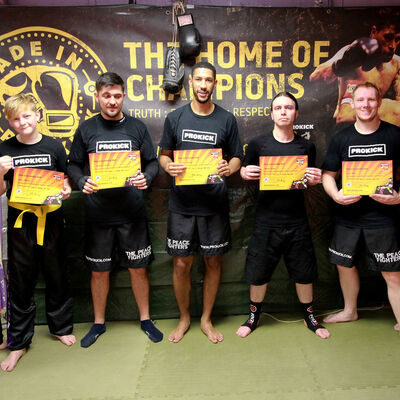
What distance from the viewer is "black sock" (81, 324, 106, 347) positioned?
2598mm

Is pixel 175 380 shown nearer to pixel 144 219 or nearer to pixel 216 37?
pixel 144 219

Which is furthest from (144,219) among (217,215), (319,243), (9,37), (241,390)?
(9,37)

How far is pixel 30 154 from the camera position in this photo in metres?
2.32

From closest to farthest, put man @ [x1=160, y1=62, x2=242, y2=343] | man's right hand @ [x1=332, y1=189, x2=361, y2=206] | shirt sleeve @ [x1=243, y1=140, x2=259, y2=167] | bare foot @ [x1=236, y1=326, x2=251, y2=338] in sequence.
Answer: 1. man's right hand @ [x1=332, y1=189, x2=361, y2=206]
2. man @ [x1=160, y1=62, x2=242, y2=343]
3. shirt sleeve @ [x1=243, y1=140, x2=259, y2=167]
4. bare foot @ [x1=236, y1=326, x2=251, y2=338]

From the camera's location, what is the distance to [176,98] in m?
2.79

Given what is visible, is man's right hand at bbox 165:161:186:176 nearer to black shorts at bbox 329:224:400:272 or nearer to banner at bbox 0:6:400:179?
banner at bbox 0:6:400:179

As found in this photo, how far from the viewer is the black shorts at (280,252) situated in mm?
2555

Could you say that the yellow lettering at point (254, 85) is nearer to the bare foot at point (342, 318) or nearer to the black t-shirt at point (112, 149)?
the black t-shirt at point (112, 149)

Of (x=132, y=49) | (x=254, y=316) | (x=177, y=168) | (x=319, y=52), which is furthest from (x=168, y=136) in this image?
(x=254, y=316)

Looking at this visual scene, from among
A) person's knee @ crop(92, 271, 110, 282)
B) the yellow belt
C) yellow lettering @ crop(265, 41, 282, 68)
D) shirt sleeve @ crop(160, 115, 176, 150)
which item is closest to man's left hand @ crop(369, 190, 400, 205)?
yellow lettering @ crop(265, 41, 282, 68)

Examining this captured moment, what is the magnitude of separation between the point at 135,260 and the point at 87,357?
0.72 m

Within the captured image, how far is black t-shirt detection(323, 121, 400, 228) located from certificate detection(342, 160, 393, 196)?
0.14 m

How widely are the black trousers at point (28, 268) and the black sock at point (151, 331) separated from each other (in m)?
0.64

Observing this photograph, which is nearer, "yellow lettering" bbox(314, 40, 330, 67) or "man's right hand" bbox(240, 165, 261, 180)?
"man's right hand" bbox(240, 165, 261, 180)
